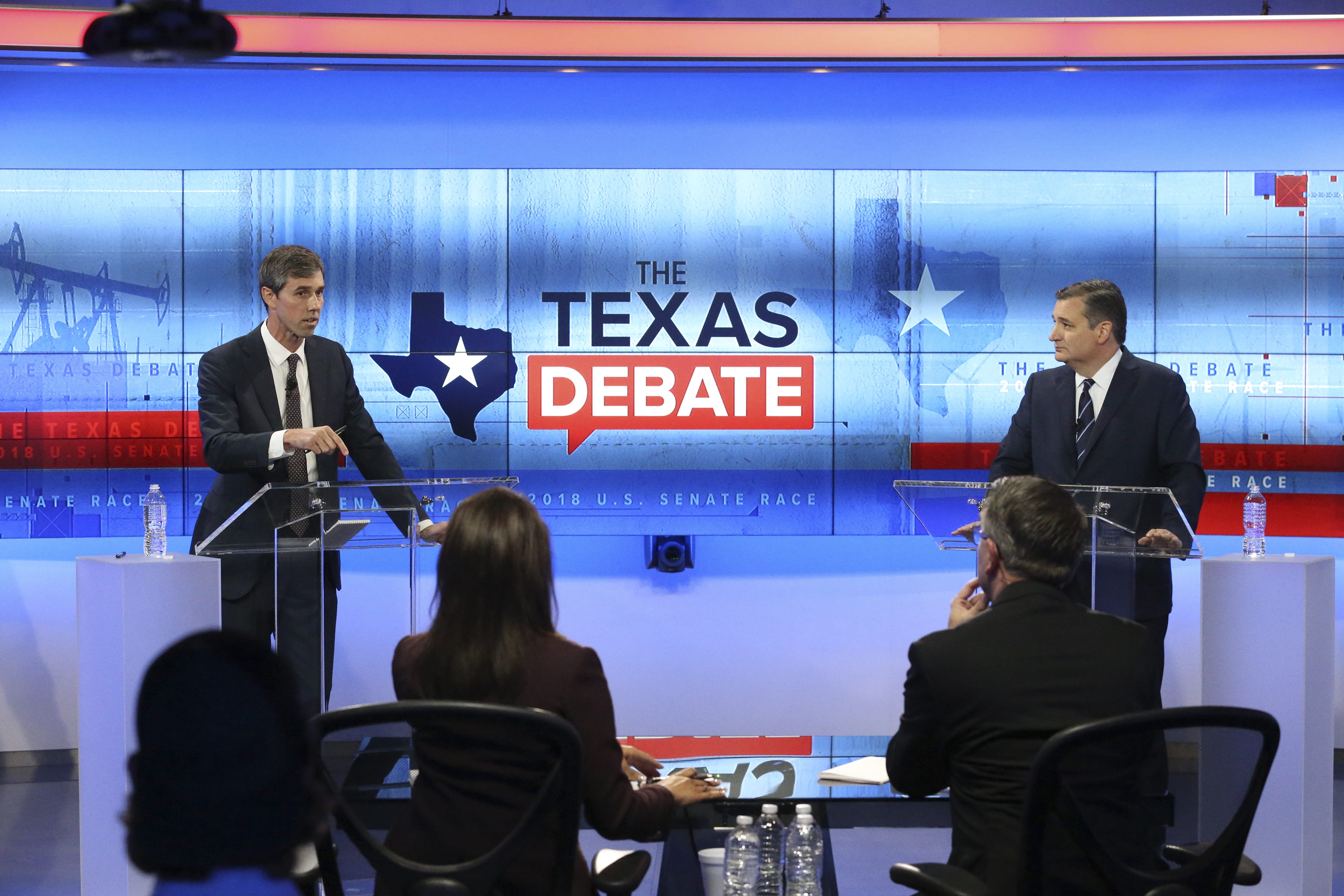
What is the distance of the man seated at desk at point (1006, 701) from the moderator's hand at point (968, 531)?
115 centimetres

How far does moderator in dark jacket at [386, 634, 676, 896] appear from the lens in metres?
1.64

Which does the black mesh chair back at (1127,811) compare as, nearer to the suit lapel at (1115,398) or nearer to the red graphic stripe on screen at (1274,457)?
the suit lapel at (1115,398)

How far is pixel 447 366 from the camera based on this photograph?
188 inches

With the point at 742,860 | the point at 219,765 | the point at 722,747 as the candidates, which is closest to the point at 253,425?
the point at 722,747

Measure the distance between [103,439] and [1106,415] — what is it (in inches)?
150

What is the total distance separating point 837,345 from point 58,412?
3153mm

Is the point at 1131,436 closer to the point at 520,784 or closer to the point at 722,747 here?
the point at 722,747

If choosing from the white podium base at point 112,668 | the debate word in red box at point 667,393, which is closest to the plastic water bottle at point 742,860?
the white podium base at point 112,668

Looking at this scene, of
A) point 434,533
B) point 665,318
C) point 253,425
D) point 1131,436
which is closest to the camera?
point 434,533

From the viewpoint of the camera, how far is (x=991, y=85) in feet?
15.9

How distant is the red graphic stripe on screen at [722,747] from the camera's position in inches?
111

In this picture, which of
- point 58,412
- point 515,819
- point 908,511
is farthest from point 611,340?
point 515,819

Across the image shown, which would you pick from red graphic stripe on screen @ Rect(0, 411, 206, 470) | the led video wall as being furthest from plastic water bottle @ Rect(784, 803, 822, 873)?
red graphic stripe on screen @ Rect(0, 411, 206, 470)

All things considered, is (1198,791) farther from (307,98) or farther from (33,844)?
(307,98)
